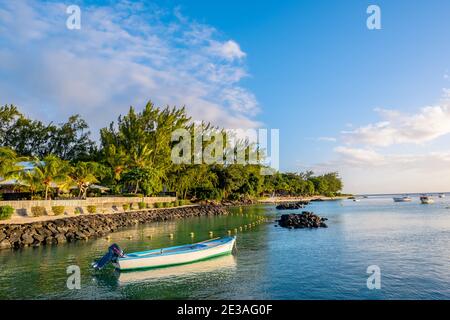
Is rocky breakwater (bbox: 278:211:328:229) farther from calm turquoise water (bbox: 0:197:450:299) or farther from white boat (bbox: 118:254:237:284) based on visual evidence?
white boat (bbox: 118:254:237:284)

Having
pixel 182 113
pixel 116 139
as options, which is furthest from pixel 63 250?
pixel 182 113

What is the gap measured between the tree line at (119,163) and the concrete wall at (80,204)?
3.11m

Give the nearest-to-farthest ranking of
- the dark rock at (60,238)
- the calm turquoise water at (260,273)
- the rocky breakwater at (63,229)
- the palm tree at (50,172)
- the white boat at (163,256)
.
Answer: the calm turquoise water at (260,273), the white boat at (163,256), the rocky breakwater at (63,229), the dark rock at (60,238), the palm tree at (50,172)

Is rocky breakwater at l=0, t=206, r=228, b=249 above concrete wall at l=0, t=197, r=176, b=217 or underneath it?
underneath

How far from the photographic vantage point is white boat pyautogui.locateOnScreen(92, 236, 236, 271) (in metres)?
19.4

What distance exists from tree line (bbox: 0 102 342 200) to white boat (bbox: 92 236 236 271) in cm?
2141

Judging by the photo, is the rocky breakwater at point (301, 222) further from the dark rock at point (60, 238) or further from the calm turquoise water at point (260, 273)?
the dark rock at point (60, 238)

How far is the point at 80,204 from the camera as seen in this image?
41.3 m

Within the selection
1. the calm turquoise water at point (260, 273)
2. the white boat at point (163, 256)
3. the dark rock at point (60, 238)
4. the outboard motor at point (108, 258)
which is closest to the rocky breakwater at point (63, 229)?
the dark rock at point (60, 238)

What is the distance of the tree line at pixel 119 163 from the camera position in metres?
40.7

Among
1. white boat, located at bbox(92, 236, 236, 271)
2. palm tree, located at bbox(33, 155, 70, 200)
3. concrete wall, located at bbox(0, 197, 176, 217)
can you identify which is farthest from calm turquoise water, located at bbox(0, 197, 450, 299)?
palm tree, located at bbox(33, 155, 70, 200)

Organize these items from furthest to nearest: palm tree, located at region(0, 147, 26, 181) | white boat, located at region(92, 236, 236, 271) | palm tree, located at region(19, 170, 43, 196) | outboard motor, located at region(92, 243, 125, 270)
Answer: palm tree, located at region(19, 170, 43, 196) → palm tree, located at region(0, 147, 26, 181) → white boat, located at region(92, 236, 236, 271) → outboard motor, located at region(92, 243, 125, 270)

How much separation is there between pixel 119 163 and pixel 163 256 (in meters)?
42.9
